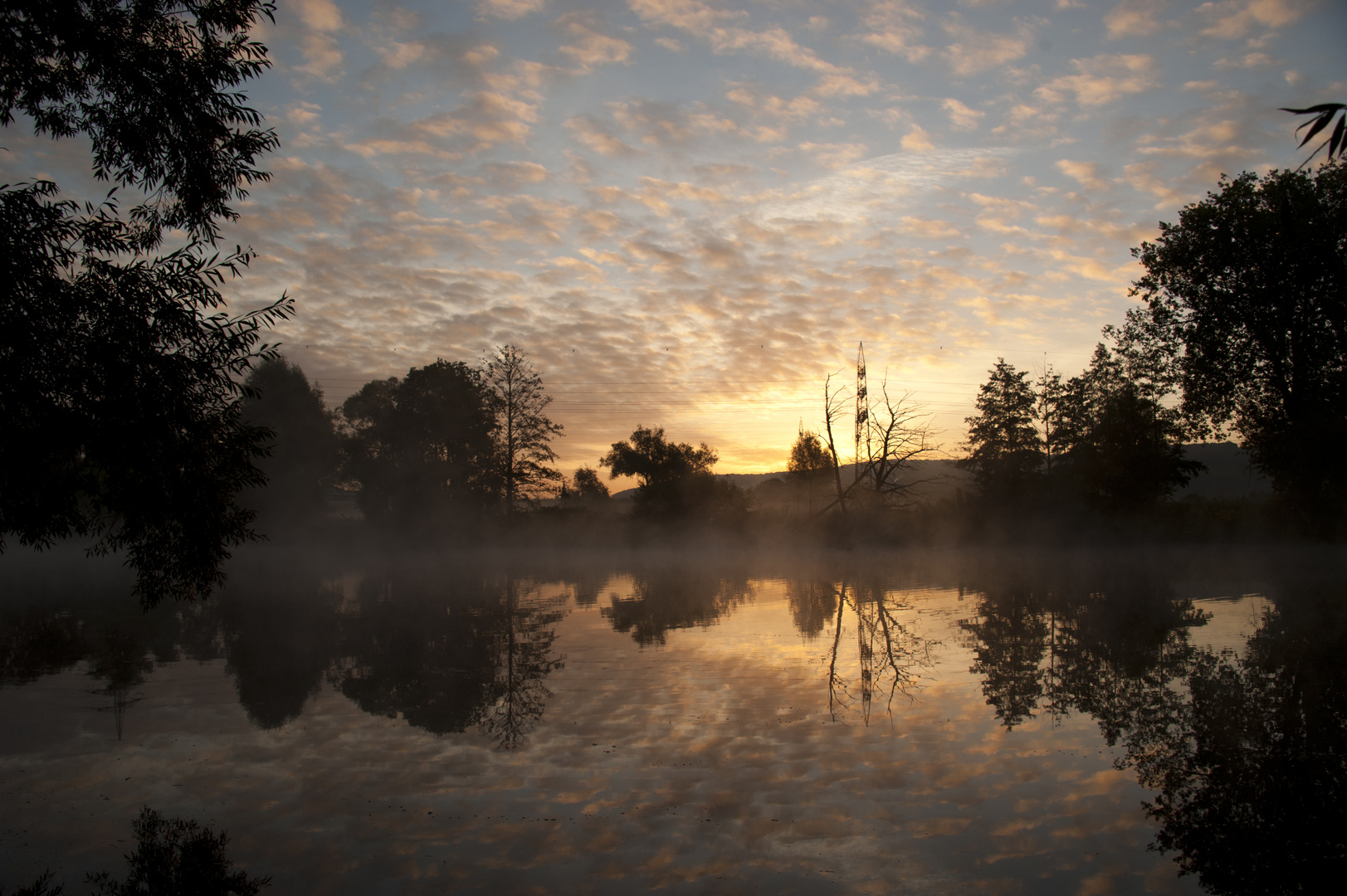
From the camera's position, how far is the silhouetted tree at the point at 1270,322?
2830 centimetres

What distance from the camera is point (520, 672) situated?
1054cm

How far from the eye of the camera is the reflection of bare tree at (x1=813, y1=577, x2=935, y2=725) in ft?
28.7

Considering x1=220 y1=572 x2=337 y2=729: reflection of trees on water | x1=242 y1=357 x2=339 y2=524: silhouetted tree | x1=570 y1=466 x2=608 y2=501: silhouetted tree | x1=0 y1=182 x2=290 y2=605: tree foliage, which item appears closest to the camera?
x1=0 y1=182 x2=290 y2=605: tree foliage

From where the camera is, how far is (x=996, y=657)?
432 inches

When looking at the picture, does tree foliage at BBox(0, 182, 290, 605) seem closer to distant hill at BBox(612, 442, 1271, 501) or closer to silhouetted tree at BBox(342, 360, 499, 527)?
silhouetted tree at BBox(342, 360, 499, 527)

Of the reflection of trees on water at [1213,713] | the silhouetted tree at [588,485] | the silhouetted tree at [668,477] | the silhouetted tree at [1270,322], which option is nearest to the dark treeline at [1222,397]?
the silhouetted tree at [1270,322]

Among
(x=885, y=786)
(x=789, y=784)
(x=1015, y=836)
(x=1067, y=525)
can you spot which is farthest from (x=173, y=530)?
(x=1067, y=525)

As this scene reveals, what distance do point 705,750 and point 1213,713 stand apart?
210 inches

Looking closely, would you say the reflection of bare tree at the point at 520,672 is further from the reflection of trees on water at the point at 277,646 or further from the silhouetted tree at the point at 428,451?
the silhouetted tree at the point at 428,451

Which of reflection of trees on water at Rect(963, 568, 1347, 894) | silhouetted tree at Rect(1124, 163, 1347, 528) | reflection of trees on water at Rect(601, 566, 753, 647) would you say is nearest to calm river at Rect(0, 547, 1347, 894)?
reflection of trees on water at Rect(963, 568, 1347, 894)

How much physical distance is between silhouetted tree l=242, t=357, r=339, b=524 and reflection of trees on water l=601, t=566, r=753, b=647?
35.0 m

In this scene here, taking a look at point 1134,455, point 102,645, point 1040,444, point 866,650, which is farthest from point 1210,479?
point 102,645

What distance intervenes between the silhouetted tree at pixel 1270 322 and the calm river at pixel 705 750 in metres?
19.3

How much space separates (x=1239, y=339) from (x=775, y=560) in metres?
21.9
